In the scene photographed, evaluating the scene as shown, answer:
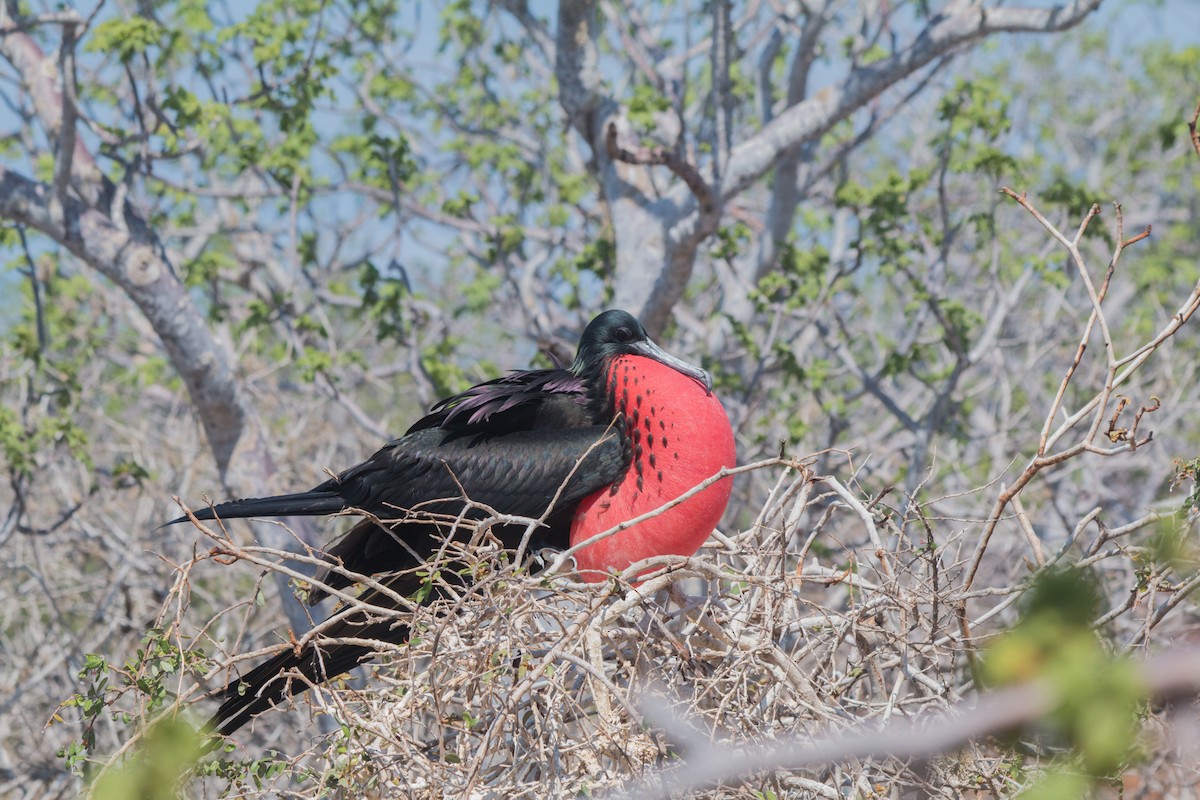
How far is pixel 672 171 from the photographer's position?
15.6 feet

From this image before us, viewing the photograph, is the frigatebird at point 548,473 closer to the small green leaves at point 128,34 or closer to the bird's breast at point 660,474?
the bird's breast at point 660,474

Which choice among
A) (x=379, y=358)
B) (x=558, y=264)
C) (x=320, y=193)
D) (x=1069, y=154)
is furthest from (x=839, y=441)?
(x=1069, y=154)

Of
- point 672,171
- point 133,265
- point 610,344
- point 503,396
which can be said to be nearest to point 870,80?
point 672,171

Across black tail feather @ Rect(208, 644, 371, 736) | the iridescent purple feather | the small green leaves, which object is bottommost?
black tail feather @ Rect(208, 644, 371, 736)

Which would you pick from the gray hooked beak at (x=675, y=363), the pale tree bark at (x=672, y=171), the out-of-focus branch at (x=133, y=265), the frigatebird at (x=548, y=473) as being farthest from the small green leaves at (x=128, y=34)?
the gray hooked beak at (x=675, y=363)

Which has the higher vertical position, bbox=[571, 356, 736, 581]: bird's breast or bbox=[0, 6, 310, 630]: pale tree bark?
bbox=[0, 6, 310, 630]: pale tree bark

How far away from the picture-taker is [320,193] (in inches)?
280

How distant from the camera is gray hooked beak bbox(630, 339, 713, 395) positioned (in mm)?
3213

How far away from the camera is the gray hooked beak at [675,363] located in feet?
10.5

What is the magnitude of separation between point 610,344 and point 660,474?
1.79ft

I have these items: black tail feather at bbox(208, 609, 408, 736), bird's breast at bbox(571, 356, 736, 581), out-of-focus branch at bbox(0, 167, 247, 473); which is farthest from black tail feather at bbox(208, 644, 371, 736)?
out-of-focus branch at bbox(0, 167, 247, 473)

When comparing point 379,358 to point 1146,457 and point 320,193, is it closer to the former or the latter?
point 320,193

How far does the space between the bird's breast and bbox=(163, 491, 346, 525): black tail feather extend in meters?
0.66

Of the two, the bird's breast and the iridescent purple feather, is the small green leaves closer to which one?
the iridescent purple feather
